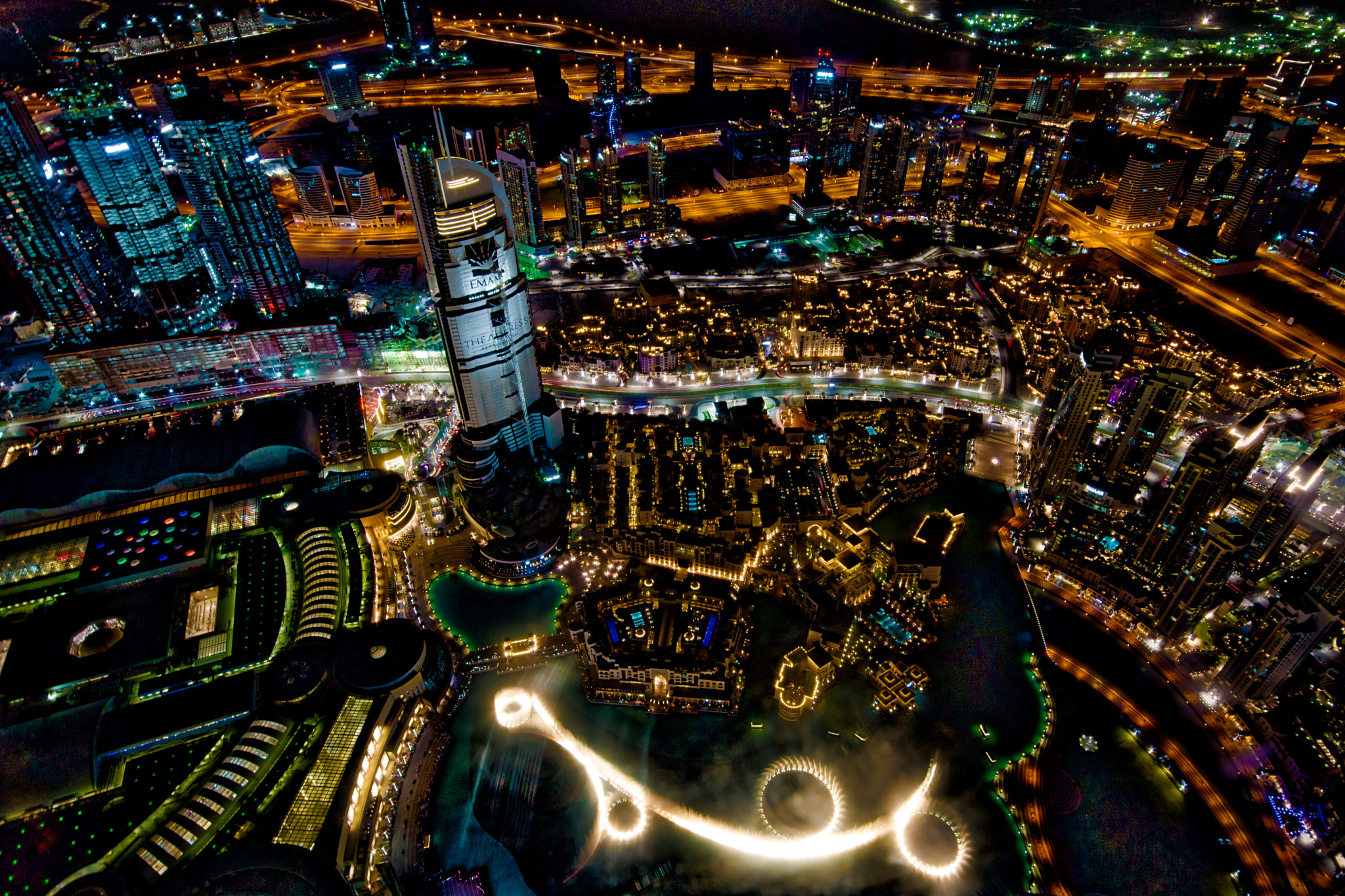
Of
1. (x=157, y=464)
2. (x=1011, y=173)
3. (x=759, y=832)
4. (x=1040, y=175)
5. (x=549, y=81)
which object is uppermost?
(x=549, y=81)

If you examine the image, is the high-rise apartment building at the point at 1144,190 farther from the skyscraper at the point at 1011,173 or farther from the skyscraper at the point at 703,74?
the skyscraper at the point at 703,74

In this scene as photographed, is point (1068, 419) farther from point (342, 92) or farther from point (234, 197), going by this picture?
point (342, 92)

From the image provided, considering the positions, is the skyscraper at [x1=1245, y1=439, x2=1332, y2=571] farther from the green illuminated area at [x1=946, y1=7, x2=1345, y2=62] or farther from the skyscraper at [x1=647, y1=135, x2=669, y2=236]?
the green illuminated area at [x1=946, y1=7, x2=1345, y2=62]

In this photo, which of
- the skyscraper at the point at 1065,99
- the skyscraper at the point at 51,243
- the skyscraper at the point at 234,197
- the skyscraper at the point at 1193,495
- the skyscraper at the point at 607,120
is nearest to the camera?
the skyscraper at the point at 1193,495

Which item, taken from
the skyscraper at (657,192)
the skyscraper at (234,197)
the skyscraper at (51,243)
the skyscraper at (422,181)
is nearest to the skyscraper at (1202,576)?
the skyscraper at (422,181)

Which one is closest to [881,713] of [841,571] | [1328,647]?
[841,571]

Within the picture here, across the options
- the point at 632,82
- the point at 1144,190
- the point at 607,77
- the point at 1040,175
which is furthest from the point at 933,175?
the point at 632,82
